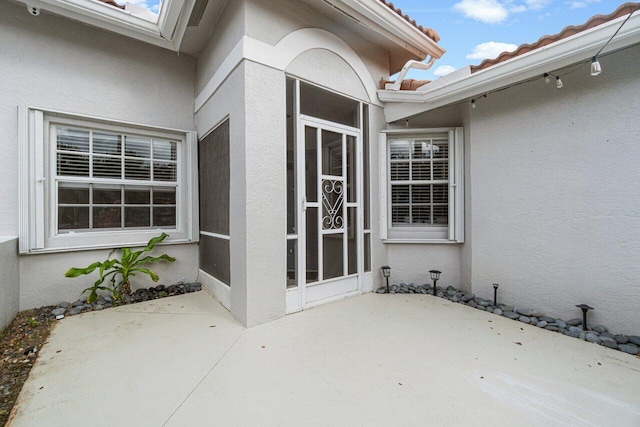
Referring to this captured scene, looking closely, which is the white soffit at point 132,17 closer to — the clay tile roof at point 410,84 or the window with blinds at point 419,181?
the clay tile roof at point 410,84

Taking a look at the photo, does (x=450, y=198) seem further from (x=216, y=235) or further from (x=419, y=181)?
(x=216, y=235)

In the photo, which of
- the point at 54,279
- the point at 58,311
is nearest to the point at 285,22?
the point at 54,279

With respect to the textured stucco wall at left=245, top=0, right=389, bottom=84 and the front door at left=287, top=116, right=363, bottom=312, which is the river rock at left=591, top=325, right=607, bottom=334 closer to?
the front door at left=287, top=116, right=363, bottom=312

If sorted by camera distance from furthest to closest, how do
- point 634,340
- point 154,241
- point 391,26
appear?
1. point 154,241
2. point 391,26
3. point 634,340

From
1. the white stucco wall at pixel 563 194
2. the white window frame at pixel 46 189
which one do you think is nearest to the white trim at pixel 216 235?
the white window frame at pixel 46 189

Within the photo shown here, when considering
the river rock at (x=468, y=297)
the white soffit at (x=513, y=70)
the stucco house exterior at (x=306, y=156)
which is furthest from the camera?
the river rock at (x=468, y=297)

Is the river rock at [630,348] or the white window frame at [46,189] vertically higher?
the white window frame at [46,189]

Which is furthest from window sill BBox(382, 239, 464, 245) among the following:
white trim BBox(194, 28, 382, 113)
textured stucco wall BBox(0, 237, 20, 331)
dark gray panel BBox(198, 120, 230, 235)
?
textured stucco wall BBox(0, 237, 20, 331)

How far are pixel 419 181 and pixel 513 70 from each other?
7.11 ft

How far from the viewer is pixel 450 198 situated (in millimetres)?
4879

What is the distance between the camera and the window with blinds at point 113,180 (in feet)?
14.0

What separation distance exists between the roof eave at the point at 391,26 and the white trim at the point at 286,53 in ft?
1.52

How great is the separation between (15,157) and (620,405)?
23.9 ft

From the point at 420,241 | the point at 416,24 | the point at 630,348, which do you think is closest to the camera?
the point at 630,348
